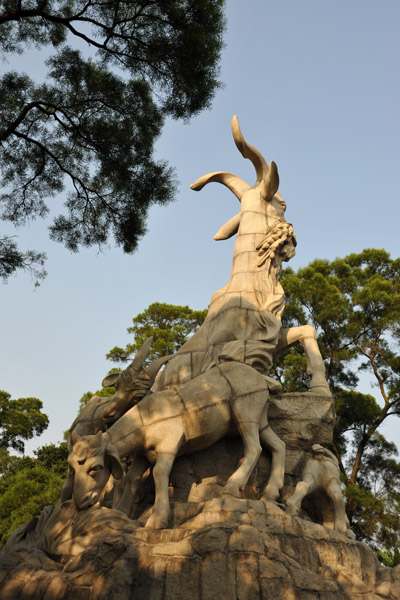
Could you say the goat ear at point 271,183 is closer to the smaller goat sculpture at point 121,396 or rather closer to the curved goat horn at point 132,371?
the smaller goat sculpture at point 121,396

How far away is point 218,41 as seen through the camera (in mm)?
8289

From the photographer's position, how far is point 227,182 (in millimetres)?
9445

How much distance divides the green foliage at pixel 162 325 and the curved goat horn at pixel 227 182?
9.89 metres

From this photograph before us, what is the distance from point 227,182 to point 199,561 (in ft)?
21.8

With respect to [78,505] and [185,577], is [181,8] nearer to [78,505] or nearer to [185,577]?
[78,505]

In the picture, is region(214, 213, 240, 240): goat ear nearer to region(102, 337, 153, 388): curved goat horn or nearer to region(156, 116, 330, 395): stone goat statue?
region(156, 116, 330, 395): stone goat statue

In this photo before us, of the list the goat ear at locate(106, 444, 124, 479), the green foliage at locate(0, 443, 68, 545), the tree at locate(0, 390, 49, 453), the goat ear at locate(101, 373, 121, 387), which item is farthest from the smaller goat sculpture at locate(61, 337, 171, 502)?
the tree at locate(0, 390, 49, 453)

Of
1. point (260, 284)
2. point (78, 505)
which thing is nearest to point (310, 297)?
point (260, 284)

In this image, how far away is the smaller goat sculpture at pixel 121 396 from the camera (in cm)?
592

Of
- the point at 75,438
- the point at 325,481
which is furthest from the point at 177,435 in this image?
the point at 325,481

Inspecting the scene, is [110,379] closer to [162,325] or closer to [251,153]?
[251,153]

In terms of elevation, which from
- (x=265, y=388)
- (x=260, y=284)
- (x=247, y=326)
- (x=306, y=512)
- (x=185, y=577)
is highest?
(x=260, y=284)

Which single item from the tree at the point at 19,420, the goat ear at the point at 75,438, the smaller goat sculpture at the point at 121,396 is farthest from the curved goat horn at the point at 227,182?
the tree at the point at 19,420

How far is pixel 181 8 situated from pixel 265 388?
566cm
